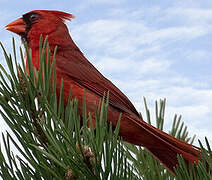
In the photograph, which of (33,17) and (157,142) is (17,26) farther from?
(157,142)

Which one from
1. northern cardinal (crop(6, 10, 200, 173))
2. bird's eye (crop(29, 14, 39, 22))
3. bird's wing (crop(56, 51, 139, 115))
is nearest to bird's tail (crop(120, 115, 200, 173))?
northern cardinal (crop(6, 10, 200, 173))

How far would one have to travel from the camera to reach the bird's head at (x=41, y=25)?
244 cm

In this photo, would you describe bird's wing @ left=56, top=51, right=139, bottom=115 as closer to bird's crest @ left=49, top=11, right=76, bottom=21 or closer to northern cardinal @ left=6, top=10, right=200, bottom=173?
northern cardinal @ left=6, top=10, right=200, bottom=173

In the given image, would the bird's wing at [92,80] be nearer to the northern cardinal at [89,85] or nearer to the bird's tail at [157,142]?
the northern cardinal at [89,85]

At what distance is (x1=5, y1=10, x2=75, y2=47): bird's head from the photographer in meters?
2.44

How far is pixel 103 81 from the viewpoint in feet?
6.86

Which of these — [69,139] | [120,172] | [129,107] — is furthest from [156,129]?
[69,139]

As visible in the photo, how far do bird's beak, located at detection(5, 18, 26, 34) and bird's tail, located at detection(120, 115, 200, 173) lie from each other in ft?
3.39

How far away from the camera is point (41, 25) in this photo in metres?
2.49

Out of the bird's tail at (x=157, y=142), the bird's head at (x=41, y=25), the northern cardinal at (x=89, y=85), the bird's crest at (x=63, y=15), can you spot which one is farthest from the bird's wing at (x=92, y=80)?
the bird's crest at (x=63, y=15)

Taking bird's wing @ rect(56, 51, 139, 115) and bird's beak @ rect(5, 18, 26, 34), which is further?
bird's beak @ rect(5, 18, 26, 34)

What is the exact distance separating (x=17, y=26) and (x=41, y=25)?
0.58ft

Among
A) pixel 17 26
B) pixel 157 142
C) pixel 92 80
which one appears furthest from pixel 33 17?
pixel 157 142

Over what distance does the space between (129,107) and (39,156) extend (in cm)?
104
